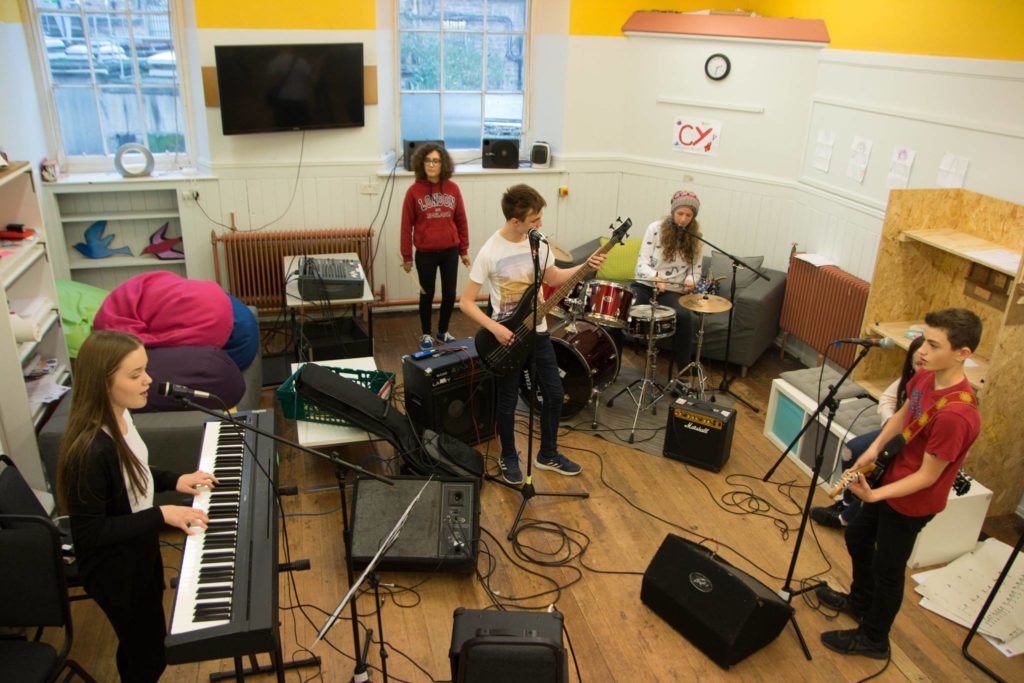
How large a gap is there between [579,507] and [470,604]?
3.13ft

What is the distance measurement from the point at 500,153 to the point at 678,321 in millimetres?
2240

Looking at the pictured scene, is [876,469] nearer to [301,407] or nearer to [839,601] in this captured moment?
[839,601]

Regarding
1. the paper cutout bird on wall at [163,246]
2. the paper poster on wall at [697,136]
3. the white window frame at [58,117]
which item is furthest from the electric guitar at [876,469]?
the white window frame at [58,117]

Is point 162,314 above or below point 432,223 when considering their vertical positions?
below

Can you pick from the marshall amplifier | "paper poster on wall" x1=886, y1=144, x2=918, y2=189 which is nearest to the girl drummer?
the marshall amplifier

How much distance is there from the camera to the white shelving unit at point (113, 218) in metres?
5.88

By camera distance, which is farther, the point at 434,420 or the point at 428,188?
the point at 428,188

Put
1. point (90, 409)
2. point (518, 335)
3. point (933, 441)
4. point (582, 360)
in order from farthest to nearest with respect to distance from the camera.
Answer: point (582, 360) → point (518, 335) → point (933, 441) → point (90, 409)

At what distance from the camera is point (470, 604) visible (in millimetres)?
3592

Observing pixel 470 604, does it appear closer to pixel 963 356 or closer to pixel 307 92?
pixel 963 356

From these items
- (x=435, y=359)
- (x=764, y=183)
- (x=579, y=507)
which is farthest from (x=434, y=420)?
(x=764, y=183)

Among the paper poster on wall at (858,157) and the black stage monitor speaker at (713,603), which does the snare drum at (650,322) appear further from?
the black stage monitor speaker at (713,603)

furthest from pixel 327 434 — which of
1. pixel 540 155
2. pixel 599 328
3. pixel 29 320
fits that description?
pixel 540 155

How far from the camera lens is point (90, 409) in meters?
2.37
